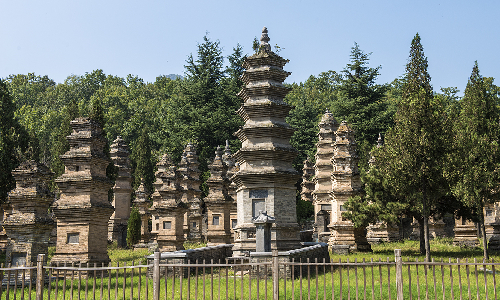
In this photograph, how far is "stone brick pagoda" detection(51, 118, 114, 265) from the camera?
890 inches

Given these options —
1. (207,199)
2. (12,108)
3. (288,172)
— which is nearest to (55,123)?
(12,108)

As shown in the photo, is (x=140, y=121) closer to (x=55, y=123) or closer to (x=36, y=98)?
(x=55, y=123)

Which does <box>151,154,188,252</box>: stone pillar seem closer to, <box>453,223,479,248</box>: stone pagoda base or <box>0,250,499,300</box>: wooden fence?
<box>0,250,499,300</box>: wooden fence

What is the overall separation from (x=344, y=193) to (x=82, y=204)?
15296mm

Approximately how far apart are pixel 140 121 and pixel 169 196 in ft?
133

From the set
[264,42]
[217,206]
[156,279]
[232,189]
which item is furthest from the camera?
[232,189]

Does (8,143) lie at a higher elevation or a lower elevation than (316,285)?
higher

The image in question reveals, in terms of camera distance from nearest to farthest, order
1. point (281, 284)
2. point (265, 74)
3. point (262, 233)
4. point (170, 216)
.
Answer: point (281, 284) < point (262, 233) < point (265, 74) < point (170, 216)

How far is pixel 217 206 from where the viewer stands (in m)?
37.6

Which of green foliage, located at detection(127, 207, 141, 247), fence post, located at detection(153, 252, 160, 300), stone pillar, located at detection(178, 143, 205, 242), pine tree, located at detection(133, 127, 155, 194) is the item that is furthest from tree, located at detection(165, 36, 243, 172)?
fence post, located at detection(153, 252, 160, 300)

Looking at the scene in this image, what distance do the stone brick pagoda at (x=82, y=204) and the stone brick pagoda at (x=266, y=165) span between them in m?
6.17

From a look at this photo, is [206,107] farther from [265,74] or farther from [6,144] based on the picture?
[265,74]

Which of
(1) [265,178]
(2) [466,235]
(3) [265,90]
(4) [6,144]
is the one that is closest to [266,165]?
(1) [265,178]

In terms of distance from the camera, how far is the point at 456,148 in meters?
23.1
